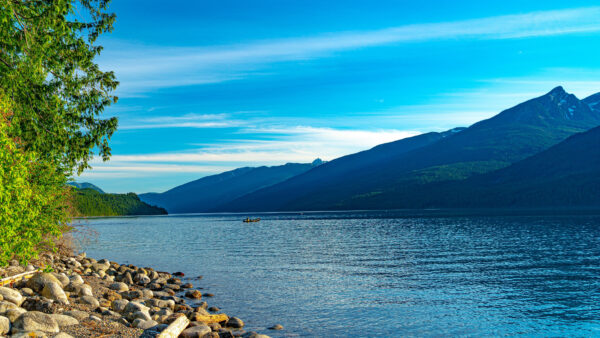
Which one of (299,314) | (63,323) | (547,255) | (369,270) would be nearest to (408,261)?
(369,270)

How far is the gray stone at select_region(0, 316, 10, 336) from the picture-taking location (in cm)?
1680

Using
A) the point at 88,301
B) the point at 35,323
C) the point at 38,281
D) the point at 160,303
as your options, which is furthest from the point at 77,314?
the point at 160,303

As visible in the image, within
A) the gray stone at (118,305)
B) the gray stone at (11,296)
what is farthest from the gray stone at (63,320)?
the gray stone at (118,305)

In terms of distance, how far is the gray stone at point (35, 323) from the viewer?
17453 millimetres

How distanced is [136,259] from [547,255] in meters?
54.4

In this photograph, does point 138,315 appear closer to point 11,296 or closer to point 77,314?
point 77,314

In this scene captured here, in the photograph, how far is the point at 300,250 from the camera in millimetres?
72375

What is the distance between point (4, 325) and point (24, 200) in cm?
740

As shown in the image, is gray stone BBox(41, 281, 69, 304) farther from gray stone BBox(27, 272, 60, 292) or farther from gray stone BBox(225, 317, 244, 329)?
gray stone BBox(225, 317, 244, 329)

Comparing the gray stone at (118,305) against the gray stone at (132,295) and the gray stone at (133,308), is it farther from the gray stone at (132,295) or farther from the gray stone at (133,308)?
the gray stone at (132,295)

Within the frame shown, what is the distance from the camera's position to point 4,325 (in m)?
16.9

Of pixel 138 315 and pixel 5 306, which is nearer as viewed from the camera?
pixel 5 306

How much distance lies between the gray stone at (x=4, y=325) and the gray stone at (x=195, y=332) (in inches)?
282

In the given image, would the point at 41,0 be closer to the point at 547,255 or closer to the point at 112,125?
the point at 112,125
